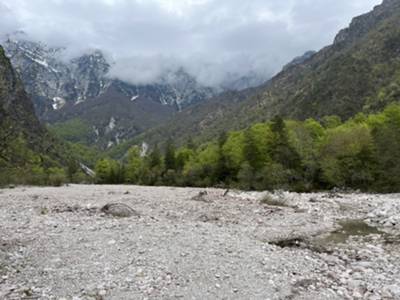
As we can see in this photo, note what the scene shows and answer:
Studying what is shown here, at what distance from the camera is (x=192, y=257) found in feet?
46.4

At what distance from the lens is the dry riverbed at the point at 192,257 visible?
448 inches

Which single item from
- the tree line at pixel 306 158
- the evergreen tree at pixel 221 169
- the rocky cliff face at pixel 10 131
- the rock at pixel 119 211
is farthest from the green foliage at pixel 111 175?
the rocky cliff face at pixel 10 131

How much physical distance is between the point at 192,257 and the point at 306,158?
1799 inches

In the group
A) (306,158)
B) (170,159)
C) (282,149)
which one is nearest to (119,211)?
(306,158)

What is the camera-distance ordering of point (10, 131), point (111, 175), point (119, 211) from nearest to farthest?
point (10, 131), point (119, 211), point (111, 175)

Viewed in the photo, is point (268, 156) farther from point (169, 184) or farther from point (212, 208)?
point (212, 208)

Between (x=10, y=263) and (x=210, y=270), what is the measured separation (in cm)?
690

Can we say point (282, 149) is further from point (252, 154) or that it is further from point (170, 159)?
point (170, 159)

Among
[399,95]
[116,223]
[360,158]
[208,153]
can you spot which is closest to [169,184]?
[208,153]

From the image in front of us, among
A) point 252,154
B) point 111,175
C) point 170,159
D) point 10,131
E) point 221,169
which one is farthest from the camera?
point 111,175

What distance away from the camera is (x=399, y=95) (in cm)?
11119

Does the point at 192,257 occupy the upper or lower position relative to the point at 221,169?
lower

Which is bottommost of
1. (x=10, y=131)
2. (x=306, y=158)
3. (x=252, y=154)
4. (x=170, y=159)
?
(x=170, y=159)

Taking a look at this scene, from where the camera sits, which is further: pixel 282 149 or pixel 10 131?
pixel 282 149
